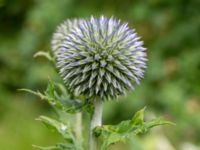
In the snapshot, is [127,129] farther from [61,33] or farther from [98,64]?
[61,33]

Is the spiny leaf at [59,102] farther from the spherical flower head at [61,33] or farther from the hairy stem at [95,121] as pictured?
the spherical flower head at [61,33]

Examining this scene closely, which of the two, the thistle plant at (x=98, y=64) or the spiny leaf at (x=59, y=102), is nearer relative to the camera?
the spiny leaf at (x=59, y=102)

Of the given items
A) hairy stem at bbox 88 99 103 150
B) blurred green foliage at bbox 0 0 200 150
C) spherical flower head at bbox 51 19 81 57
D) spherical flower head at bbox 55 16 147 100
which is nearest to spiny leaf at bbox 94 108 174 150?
hairy stem at bbox 88 99 103 150

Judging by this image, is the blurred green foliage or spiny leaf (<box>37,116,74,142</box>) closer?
spiny leaf (<box>37,116,74,142</box>)

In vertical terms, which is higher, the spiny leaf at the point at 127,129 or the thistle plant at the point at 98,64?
the thistle plant at the point at 98,64

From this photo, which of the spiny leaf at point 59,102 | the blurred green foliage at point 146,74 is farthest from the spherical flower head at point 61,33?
the blurred green foliage at point 146,74

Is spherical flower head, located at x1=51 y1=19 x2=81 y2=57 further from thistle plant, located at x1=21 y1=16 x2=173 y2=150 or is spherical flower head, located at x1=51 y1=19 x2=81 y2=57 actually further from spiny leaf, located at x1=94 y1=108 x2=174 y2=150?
spiny leaf, located at x1=94 y1=108 x2=174 y2=150
